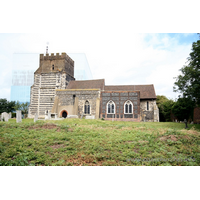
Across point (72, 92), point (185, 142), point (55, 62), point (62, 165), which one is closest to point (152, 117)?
point (72, 92)

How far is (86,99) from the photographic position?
1160 inches

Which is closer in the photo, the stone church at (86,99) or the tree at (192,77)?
the tree at (192,77)

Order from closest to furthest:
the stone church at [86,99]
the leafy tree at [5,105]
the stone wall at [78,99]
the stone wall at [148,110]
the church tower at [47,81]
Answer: the stone church at [86,99] → the stone wall at [148,110] → the stone wall at [78,99] → the church tower at [47,81] → the leafy tree at [5,105]

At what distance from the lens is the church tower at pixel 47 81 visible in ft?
107

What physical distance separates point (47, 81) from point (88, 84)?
825cm

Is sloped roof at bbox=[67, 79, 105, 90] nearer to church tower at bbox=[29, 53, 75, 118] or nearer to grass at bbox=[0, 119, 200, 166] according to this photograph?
church tower at bbox=[29, 53, 75, 118]

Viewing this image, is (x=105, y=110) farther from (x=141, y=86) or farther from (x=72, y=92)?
(x=141, y=86)

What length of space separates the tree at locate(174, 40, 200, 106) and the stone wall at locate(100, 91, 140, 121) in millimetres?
12823

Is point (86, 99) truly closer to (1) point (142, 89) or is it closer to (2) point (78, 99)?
(2) point (78, 99)

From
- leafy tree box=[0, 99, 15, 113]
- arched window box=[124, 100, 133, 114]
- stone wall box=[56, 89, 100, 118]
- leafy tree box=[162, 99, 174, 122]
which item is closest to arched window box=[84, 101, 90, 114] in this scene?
stone wall box=[56, 89, 100, 118]

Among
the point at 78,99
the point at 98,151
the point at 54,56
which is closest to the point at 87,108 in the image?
the point at 78,99

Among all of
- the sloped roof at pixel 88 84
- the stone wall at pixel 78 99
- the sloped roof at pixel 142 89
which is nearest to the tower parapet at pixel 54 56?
the sloped roof at pixel 88 84

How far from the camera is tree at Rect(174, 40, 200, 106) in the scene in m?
13.4

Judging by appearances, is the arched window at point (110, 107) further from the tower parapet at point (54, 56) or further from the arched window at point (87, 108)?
the tower parapet at point (54, 56)
